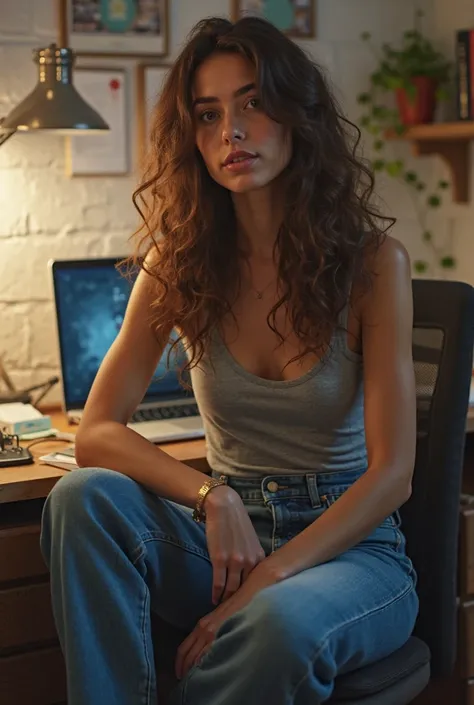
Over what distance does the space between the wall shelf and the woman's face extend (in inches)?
33.6

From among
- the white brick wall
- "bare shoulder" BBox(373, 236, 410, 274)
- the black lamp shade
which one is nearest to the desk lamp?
the black lamp shade

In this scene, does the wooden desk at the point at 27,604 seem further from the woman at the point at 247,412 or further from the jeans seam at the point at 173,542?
the jeans seam at the point at 173,542

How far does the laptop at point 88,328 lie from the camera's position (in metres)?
2.03

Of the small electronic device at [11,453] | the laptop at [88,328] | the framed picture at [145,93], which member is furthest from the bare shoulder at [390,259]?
the framed picture at [145,93]

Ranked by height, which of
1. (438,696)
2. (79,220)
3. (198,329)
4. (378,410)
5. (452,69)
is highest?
(452,69)

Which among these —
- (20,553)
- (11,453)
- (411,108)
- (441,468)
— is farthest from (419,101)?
(20,553)

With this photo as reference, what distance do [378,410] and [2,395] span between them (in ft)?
2.73

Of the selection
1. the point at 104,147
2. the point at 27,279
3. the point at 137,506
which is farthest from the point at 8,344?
the point at 137,506

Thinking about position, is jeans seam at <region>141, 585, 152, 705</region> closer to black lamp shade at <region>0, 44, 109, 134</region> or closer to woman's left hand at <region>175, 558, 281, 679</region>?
woman's left hand at <region>175, 558, 281, 679</region>

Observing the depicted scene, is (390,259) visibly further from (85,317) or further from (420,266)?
(420,266)

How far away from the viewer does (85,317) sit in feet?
6.74

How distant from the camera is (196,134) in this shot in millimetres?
1661

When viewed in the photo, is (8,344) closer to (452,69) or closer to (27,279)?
(27,279)

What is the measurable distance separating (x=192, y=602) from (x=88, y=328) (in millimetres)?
685
